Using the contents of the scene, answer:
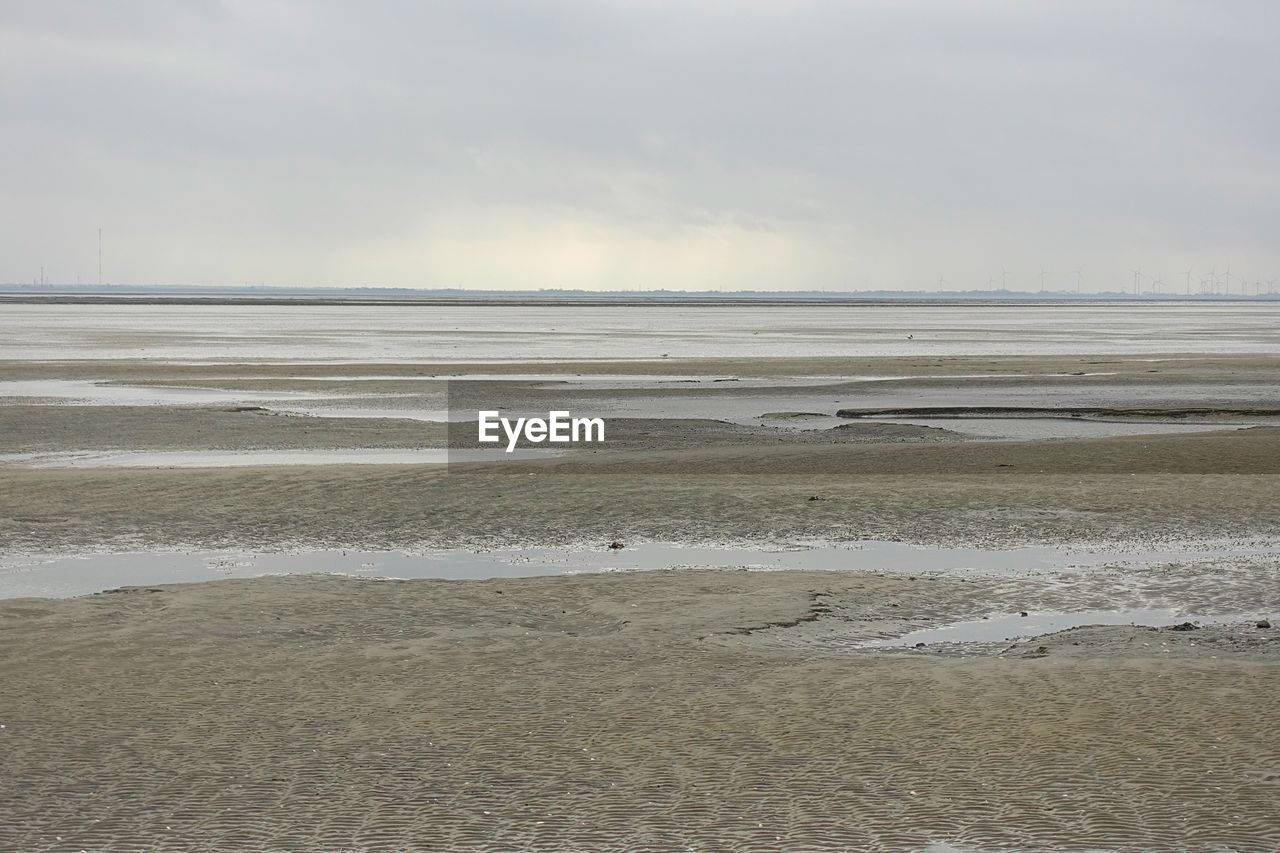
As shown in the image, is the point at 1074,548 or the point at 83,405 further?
the point at 83,405

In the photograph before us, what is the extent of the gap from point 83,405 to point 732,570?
→ 80.8ft

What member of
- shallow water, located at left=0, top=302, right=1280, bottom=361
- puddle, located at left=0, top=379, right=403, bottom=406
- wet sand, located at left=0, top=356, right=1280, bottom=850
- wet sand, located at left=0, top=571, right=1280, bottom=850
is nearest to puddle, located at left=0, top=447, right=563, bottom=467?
wet sand, located at left=0, top=356, right=1280, bottom=850

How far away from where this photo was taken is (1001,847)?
278 inches

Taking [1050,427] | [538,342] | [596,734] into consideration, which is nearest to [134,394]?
[1050,427]

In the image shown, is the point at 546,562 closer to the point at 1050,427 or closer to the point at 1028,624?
the point at 1028,624

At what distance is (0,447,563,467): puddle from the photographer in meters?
23.8

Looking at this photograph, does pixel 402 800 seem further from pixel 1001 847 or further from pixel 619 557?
pixel 619 557

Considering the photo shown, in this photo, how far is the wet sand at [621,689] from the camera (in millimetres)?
7445

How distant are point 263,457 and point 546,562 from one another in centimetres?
1078

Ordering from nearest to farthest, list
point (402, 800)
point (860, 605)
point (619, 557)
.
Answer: point (402, 800) < point (860, 605) < point (619, 557)

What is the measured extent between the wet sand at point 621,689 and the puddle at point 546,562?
656mm

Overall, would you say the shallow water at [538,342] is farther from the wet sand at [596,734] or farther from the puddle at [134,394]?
the wet sand at [596,734]

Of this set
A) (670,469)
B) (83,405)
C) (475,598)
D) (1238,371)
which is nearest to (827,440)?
(670,469)

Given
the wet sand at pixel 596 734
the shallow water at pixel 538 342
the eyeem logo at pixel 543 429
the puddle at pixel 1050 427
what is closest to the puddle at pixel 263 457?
the eyeem logo at pixel 543 429
